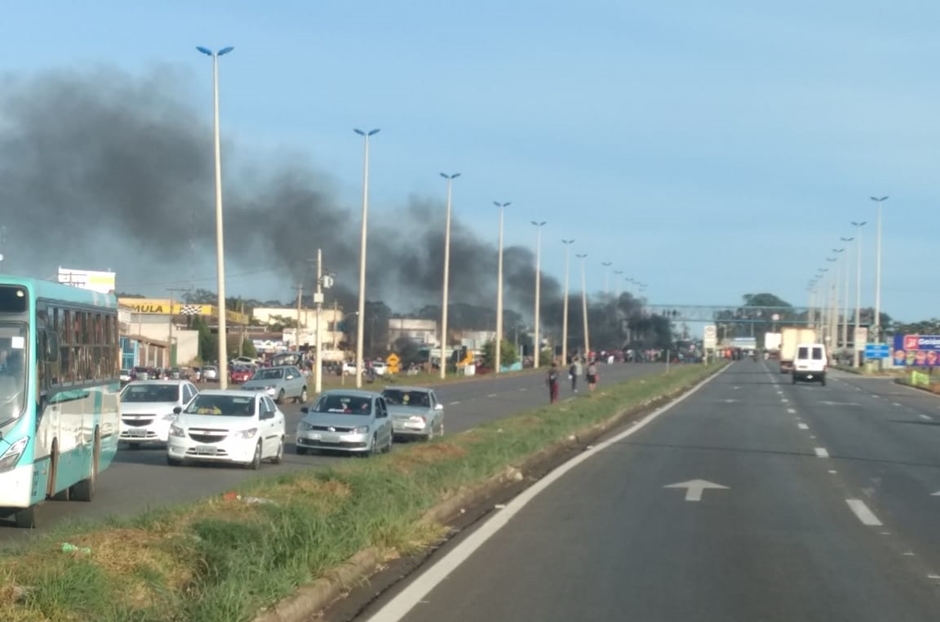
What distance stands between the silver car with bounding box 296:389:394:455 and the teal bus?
8694mm

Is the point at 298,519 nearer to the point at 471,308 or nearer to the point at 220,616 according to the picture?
the point at 220,616

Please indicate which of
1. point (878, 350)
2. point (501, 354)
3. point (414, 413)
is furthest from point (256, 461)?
→ point (878, 350)

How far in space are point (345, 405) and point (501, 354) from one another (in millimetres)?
81301

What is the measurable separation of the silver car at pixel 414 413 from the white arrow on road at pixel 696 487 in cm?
1144

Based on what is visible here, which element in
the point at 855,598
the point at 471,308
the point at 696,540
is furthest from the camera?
the point at 471,308

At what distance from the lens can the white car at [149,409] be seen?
1112 inches

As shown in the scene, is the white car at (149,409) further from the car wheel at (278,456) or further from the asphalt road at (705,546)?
the asphalt road at (705,546)

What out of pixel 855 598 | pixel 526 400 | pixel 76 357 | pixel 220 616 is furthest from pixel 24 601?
pixel 526 400

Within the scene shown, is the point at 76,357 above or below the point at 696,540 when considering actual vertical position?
above

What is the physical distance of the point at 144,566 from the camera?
30.7 feet

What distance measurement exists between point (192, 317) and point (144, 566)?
359 ft

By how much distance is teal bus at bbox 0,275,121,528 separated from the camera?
1345 centimetres

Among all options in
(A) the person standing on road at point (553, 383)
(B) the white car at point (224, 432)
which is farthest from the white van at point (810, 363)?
(B) the white car at point (224, 432)

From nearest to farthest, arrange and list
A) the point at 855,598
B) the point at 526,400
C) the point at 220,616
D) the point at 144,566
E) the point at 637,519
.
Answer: the point at 220,616
the point at 144,566
the point at 855,598
the point at 637,519
the point at 526,400
